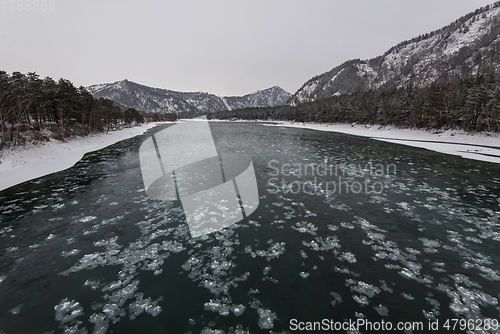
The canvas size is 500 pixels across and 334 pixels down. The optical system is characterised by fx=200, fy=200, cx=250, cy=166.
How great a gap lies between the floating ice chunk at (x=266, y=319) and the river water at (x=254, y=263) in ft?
0.09

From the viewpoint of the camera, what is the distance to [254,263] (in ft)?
24.8

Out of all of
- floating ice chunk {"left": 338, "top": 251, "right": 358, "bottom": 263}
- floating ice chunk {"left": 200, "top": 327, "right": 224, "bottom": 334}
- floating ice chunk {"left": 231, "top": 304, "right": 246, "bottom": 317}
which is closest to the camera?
floating ice chunk {"left": 200, "top": 327, "right": 224, "bottom": 334}

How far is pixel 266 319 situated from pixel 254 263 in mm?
2228

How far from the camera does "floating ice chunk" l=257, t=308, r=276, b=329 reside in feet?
17.1

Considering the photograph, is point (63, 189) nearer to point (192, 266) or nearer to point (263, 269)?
point (192, 266)

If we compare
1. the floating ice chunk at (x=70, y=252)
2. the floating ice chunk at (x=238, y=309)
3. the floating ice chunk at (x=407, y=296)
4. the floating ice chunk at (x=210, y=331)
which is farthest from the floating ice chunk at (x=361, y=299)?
the floating ice chunk at (x=70, y=252)

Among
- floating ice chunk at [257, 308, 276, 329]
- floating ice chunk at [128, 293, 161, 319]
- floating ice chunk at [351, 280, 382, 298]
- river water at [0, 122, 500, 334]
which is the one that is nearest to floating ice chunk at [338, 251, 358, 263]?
river water at [0, 122, 500, 334]

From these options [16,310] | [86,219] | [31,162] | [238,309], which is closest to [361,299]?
[238,309]

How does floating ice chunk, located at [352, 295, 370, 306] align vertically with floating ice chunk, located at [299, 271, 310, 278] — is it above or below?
below

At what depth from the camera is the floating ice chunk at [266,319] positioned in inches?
205

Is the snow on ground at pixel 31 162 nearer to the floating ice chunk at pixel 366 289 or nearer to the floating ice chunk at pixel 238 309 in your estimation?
the floating ice chunk at pixel 238 309

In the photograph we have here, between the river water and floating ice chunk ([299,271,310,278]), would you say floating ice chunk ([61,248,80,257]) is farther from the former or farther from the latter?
floating ice chunk ([299,271,310,278])

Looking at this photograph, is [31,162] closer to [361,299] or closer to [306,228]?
[306,228]

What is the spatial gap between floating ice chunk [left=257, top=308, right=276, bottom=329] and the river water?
0.03m
